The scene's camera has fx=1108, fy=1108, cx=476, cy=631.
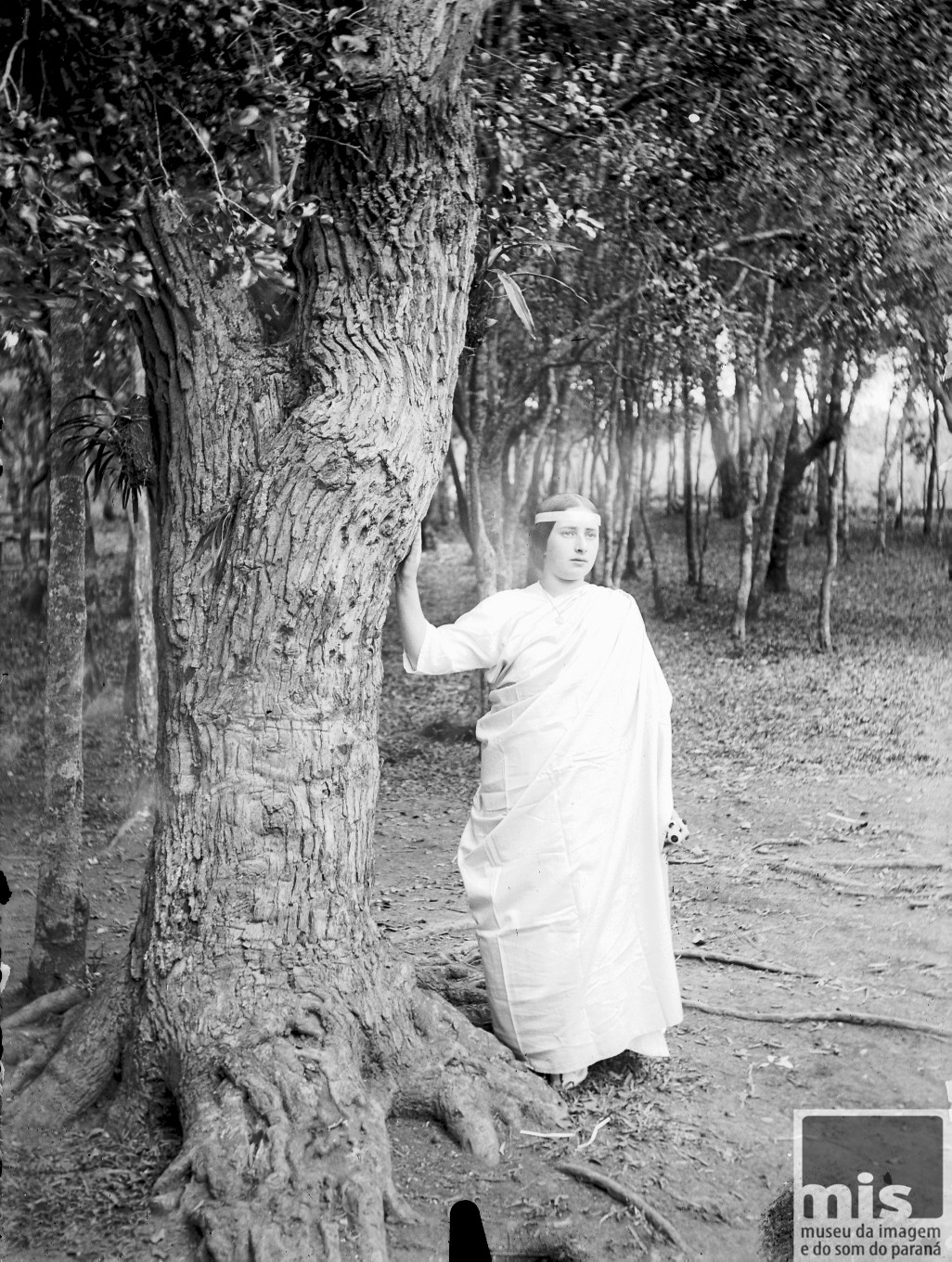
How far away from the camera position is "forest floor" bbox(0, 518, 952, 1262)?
269 centimetres

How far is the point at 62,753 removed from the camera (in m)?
4.36

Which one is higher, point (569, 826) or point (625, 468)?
point (625, 468)

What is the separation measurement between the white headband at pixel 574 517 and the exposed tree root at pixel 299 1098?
1.34m

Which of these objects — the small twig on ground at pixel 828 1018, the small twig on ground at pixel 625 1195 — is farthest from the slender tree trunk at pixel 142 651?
the small twig on ground at pixel 625 1195

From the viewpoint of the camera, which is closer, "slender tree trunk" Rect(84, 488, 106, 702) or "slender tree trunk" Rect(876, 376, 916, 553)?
"slender tree trunk" Rect(876, 376, 916, 553)

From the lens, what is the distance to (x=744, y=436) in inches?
317

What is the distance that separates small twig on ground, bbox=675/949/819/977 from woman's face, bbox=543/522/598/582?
2013 millimetres

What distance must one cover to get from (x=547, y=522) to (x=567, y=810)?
83cm

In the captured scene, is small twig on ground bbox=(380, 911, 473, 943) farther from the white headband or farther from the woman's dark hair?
the white headband

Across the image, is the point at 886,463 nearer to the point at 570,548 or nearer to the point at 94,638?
the point at 570,548

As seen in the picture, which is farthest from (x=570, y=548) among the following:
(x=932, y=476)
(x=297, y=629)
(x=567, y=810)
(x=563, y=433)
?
(x=932, y=476)

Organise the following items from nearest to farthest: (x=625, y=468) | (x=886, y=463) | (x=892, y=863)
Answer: (x=892, y=863) → (x=886, y=463) → (x=625, y=468)

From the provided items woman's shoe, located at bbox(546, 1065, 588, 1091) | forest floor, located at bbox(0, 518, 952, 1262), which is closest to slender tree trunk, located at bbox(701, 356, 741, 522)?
forest floor, located at bbox(0, 518, 952, 1262)

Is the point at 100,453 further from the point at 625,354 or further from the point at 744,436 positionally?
the point at 744,436
